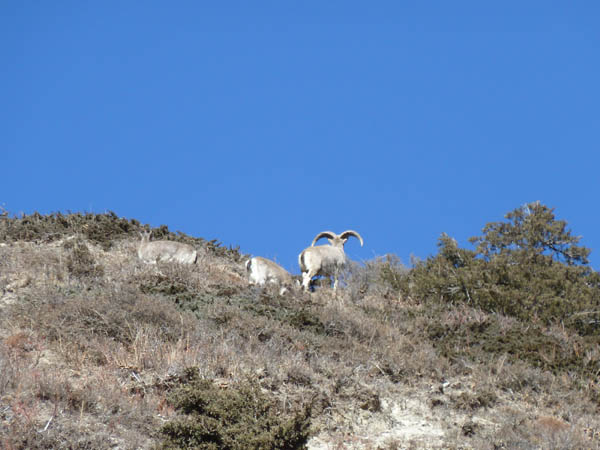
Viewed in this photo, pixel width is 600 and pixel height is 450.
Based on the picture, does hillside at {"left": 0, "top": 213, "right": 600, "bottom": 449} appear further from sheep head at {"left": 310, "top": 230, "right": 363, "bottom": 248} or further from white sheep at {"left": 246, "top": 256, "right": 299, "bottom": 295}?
sheep head at {"left": 310, "top": 230, "right": 363, "bottom": 248}

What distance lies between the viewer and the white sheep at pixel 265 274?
58.4ft

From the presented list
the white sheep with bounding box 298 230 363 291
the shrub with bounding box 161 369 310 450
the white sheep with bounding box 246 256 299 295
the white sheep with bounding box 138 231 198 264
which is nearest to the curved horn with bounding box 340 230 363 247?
the white sheep with bounding box 298 230 363 291

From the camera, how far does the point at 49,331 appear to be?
1196 cm

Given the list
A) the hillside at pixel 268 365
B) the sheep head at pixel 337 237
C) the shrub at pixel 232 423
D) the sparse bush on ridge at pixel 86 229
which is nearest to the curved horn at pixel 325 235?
the sheep head at pixel 337 237

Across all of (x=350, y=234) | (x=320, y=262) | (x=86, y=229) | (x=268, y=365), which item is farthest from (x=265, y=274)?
(x=350, y=234)

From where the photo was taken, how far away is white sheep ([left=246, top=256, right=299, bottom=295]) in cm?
1781

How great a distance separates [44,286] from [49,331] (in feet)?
9.47

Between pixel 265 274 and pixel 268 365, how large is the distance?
6.66 metres

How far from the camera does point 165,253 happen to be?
691 inches

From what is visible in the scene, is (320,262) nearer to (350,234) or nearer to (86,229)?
(350,234)

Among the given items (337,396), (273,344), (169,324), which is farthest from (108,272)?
(337,396)

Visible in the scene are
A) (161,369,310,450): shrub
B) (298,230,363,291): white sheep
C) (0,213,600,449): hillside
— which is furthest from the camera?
(298,230,363,291): white sheep

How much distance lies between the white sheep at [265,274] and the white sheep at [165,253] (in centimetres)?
136

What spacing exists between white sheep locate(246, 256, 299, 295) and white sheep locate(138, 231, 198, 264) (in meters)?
1.36
